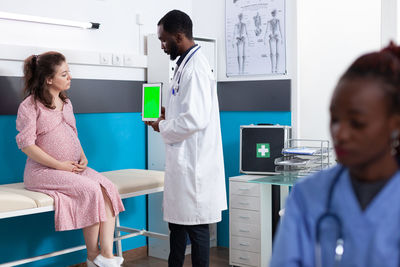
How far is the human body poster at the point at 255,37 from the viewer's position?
3.44 meters

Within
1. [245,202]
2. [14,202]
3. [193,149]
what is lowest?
[245,202]

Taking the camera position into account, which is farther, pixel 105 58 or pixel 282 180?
pixel 105 58

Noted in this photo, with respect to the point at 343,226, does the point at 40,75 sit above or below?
above

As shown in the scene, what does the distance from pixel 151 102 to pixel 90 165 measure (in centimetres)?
67

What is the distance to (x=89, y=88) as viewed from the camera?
3.20m

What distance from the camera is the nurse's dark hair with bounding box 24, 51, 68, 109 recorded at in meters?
2.64

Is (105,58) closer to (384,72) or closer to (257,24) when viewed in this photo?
(257,24)

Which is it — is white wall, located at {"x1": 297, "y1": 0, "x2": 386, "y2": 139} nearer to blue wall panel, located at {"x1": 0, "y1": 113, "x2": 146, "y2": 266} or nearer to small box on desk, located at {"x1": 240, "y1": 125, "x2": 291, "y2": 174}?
small box on desk, located at {"x1": 240, "y1": 125, "x2": 291, "y2": 174}

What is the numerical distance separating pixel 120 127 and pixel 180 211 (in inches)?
47.2

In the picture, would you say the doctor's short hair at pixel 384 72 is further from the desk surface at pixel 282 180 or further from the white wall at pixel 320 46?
the white wall at pixel 320 46

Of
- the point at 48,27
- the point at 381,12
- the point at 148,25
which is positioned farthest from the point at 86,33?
the point at 381,12

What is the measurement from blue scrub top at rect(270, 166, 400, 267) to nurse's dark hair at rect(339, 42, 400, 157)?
Result: 0.13 metres

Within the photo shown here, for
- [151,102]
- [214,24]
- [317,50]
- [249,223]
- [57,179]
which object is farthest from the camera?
[214,24]

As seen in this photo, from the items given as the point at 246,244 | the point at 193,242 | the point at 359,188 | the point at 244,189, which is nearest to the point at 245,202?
the point at 244,189
